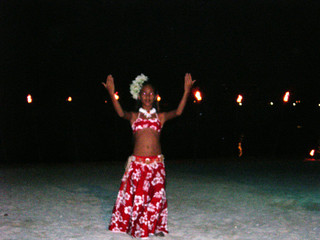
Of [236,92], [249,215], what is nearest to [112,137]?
[236,92]

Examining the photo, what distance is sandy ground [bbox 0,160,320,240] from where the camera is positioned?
6.07 metres

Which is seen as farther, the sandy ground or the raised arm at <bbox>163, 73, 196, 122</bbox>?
the sandy ground

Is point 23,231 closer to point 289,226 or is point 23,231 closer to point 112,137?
point 289,226

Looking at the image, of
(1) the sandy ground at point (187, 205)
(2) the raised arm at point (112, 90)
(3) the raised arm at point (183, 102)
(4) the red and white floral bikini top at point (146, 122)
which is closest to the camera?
(2) the raised arm at point (112, 90)

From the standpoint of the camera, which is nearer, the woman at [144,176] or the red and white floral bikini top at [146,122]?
the woman at [144,176]

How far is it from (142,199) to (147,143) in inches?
26.5

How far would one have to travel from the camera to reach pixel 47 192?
394 inches

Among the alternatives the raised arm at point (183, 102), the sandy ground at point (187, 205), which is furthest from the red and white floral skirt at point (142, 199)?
the raised arm at point (183, 102)

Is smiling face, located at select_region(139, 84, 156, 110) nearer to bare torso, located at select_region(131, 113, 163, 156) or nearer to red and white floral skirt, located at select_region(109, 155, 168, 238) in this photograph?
bare torso, located at select_region(131, 113, 163, 156)

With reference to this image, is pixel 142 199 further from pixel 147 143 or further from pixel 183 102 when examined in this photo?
pixel 183 102

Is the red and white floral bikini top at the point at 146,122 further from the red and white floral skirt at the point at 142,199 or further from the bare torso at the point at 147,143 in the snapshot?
the red and white floral skirt at the point at 142,199

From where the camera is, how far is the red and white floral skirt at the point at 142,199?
18.5 feet

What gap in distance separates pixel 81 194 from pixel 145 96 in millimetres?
4543

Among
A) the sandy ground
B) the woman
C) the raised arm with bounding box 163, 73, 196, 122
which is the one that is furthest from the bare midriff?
the sandy ground
